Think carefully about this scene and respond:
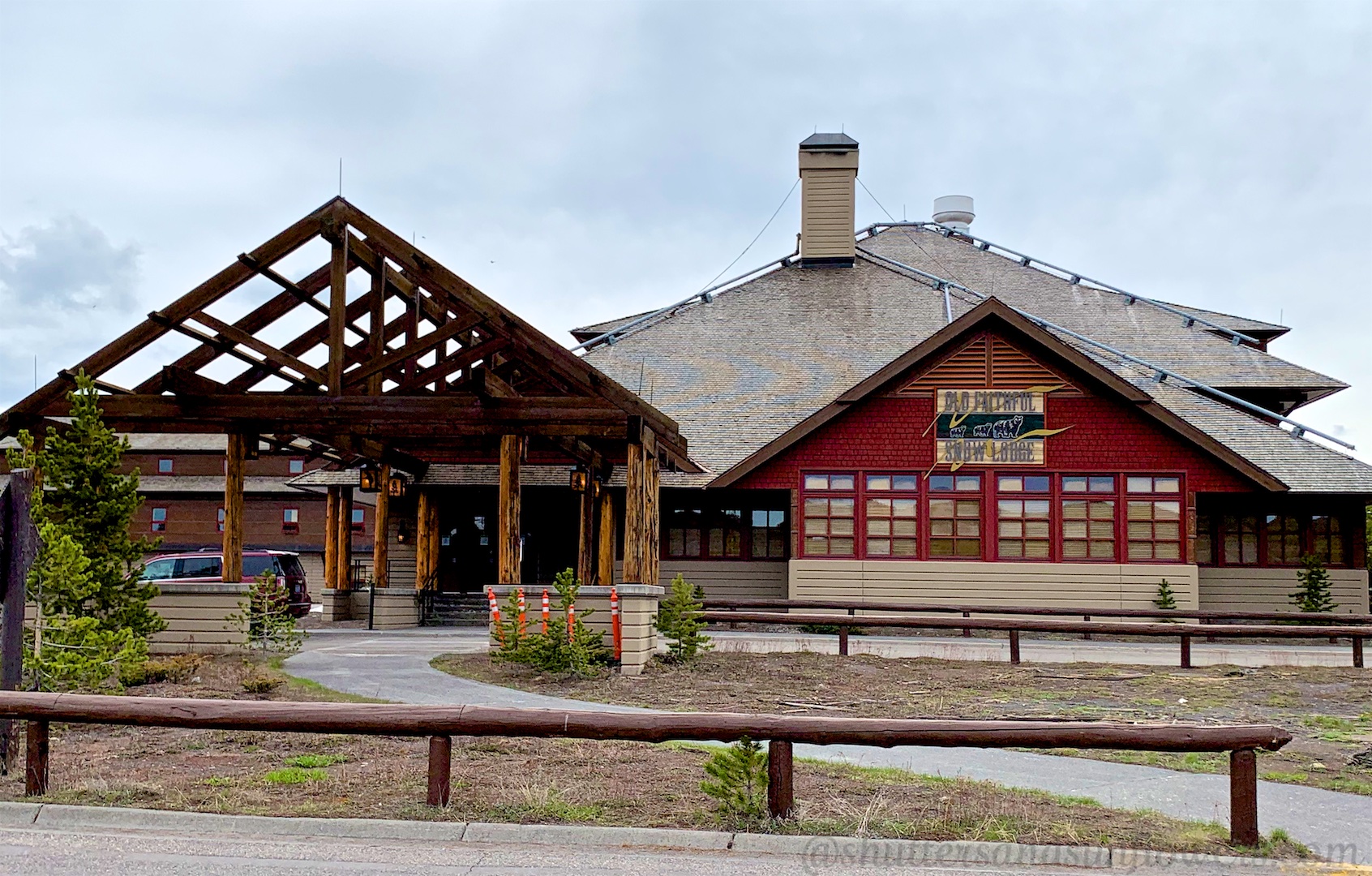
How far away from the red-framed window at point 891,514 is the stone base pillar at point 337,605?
38.3 ft

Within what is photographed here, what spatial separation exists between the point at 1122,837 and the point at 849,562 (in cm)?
1907

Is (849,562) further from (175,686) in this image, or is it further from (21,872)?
(21,872)

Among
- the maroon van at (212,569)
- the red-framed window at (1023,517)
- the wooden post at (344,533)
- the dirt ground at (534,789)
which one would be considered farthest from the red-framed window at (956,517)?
the dirt ground at (534,789)

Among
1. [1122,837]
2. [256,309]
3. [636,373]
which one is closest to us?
[1122,837]

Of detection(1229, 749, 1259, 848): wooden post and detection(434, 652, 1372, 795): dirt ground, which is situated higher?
detection(1229, 749, 1259, 848): wooden post

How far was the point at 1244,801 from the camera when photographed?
25.8ft

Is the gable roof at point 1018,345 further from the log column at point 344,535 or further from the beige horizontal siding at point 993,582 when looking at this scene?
the log column at point 344,535

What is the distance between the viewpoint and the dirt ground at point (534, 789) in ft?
Result: 26.5

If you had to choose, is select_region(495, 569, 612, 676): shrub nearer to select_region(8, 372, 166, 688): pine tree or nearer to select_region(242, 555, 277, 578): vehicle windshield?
select_region(8, 372, 166, 688): pine tree

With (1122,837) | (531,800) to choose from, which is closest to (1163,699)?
(1122,837)

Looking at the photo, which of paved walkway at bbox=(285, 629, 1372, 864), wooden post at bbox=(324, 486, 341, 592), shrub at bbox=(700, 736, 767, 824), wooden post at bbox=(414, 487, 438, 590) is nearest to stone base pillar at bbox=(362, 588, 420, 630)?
wooden post at bbox=(414, 487, 438, 590)

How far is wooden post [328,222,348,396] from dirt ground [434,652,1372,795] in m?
4.19

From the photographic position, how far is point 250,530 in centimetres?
5478

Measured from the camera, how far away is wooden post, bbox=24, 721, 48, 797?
8.65m
